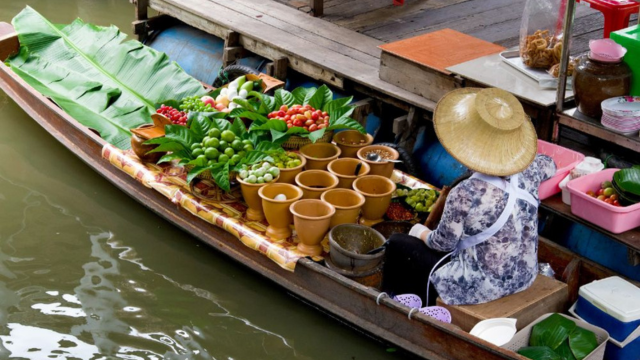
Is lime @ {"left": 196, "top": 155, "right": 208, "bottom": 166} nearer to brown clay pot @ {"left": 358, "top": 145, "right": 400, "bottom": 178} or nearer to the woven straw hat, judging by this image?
brown clay pot @ {"left": 358, "top": 145, "right": 400, "bottom": 178}

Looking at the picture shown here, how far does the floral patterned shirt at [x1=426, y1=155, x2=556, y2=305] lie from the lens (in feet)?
13.3

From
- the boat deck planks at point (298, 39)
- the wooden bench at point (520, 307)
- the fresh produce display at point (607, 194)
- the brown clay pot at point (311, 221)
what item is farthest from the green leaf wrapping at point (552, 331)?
the boat deck planks at point (298, 39)

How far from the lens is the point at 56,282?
5.36 metres

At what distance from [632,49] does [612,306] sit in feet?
4.50

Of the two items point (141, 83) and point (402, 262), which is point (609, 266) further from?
point (141, 83)

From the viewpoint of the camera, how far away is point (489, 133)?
4125mm

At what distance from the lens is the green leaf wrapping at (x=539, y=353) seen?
13.1ft

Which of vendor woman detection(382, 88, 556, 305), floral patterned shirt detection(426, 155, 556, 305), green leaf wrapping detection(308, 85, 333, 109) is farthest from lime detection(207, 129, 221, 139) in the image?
floral patterned shirt detection(426, 155, 556, 305)

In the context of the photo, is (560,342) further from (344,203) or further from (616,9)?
(616,9)

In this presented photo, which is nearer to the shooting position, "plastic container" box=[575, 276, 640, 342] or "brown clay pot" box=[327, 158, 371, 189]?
"plastic container" box=[575, 276, 640, 342]

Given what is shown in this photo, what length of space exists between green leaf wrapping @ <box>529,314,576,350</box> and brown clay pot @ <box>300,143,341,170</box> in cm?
179

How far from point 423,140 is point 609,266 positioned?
168cm

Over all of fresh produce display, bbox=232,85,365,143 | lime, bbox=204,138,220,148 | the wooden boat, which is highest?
fresh produce display, bbox=232,85,365,143

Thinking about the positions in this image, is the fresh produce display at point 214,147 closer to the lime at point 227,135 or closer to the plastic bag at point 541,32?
the lime at point 227,135
